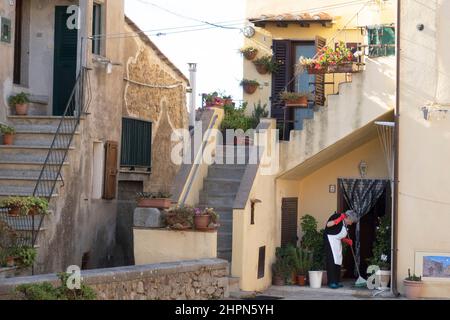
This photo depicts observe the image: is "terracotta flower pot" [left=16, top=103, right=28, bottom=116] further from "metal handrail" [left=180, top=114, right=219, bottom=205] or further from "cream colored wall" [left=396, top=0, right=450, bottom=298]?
"cream colored wall" [left=396, top=0, right=450, bottom=298]

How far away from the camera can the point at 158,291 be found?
14852 mm

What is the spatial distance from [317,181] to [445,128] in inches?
148

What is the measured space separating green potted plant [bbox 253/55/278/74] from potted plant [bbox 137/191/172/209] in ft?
19.4

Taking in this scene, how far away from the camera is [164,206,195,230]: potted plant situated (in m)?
16.8

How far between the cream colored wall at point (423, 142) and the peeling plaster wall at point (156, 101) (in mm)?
5713

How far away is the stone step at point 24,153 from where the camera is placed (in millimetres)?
17703

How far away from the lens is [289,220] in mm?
21188

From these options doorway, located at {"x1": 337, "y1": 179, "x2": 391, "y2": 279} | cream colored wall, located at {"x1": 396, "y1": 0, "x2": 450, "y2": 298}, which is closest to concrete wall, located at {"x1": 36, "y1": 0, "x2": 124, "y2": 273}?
doorway, located at {"x1": 337, "y1": 179, "x2": 391, "y2": 279}

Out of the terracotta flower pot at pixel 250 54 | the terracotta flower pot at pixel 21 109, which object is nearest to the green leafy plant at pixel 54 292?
the terracotta flower pot at pixel 21 109

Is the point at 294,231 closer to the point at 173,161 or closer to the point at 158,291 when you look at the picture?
the point at 173,161

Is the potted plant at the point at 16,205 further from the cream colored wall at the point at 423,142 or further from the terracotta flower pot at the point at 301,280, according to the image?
the cream colored wall at the point at 423,142

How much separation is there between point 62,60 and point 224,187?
13.1 feet

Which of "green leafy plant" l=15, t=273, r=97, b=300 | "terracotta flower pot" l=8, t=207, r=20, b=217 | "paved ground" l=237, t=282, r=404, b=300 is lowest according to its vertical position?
"paved ground" l=237, t=282, r=404, b=300
